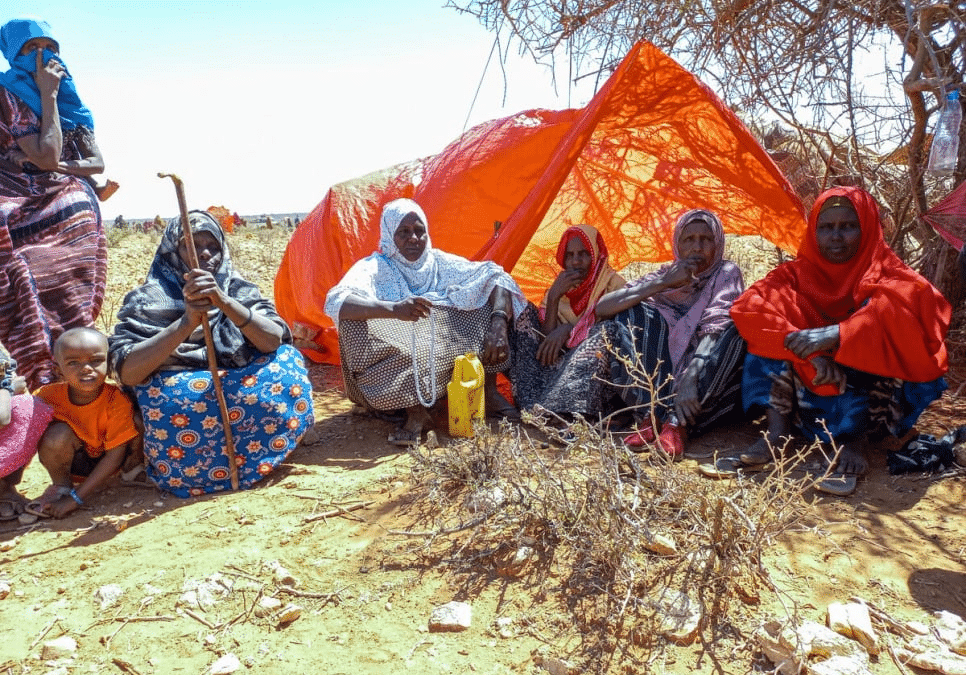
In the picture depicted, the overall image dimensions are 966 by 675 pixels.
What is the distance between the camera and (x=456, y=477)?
2721mm

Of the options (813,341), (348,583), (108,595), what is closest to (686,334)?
(813,341)

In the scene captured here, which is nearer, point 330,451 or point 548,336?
point 330,451

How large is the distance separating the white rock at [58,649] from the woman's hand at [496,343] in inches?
87.9

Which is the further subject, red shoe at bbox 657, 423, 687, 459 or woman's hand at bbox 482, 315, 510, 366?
woman's hand at bbox 482, 315, 510, 366

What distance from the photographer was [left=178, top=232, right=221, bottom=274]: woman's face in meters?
3.08

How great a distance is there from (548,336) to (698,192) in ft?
6.22

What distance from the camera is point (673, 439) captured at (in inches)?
124

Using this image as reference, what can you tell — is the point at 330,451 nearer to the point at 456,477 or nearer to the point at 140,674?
the point at 456,477

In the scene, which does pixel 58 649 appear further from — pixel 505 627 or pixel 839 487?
pixel 839 487

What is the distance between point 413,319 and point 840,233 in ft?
6.62

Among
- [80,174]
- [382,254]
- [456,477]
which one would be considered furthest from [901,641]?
[80,174]

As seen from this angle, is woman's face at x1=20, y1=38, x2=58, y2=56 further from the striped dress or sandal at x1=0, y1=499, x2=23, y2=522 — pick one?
sandal at x1=0, y1=499, x2=23, y2=522

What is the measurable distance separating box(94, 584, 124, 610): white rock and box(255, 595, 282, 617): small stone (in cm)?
49

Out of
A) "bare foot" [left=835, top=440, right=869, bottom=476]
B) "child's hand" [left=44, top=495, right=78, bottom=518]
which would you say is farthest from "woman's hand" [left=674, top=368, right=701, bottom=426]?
"child's hand" [left=44, top=495, right=78, bottom=518]
